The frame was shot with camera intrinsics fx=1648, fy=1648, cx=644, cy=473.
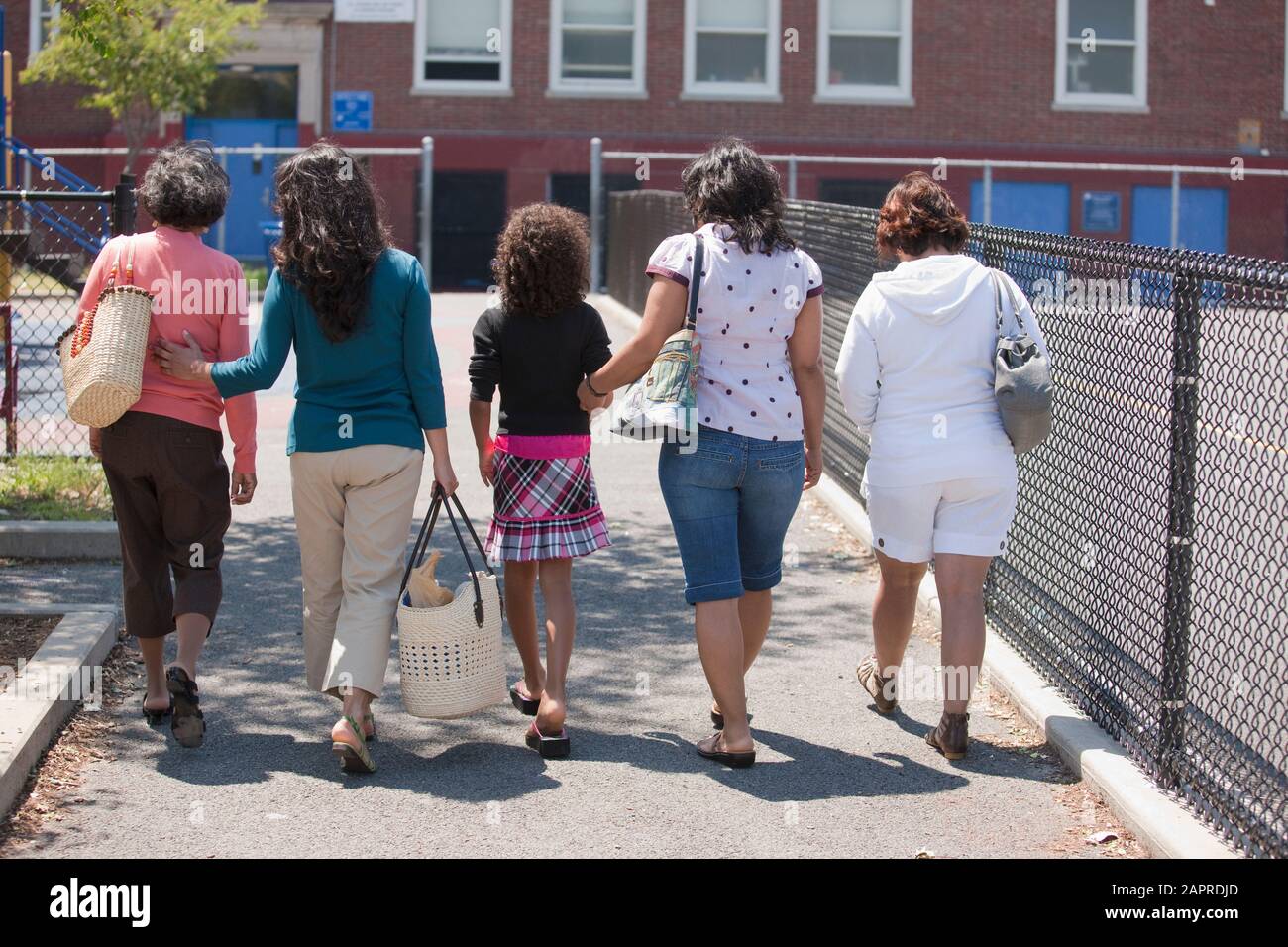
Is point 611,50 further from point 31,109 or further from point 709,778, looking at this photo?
point 709,778

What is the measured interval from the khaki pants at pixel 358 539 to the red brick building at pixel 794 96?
2053 cm

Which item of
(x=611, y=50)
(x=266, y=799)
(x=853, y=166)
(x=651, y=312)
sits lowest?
(x=266, y=799)

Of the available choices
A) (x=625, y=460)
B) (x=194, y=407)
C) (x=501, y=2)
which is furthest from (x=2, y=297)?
(x=501, y=2)

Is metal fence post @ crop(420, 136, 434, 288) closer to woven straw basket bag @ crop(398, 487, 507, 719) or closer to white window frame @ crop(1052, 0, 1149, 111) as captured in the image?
white window frame @ crop(1052, 0, 1149, 111)

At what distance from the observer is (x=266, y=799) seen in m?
5.14

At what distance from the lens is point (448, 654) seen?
5469 millimetres

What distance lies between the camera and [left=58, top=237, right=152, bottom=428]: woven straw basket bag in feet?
17.6

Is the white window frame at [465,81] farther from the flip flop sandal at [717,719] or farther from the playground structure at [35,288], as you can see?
the flip flop sandal at [717,719]

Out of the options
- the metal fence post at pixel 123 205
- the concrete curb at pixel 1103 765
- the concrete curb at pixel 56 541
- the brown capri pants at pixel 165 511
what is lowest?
the concrete curb at pixel 1103 765

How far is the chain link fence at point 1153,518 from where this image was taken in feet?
15.4

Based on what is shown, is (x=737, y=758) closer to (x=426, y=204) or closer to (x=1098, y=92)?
(x=426, y=204)

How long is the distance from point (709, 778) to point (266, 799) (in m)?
1.42

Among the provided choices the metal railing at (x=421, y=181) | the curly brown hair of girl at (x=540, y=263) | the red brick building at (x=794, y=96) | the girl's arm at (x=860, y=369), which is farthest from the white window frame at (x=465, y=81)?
the girl's arm at (x=860, y=369)

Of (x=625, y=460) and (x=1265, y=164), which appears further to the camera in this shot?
(x=1265, y=164)
